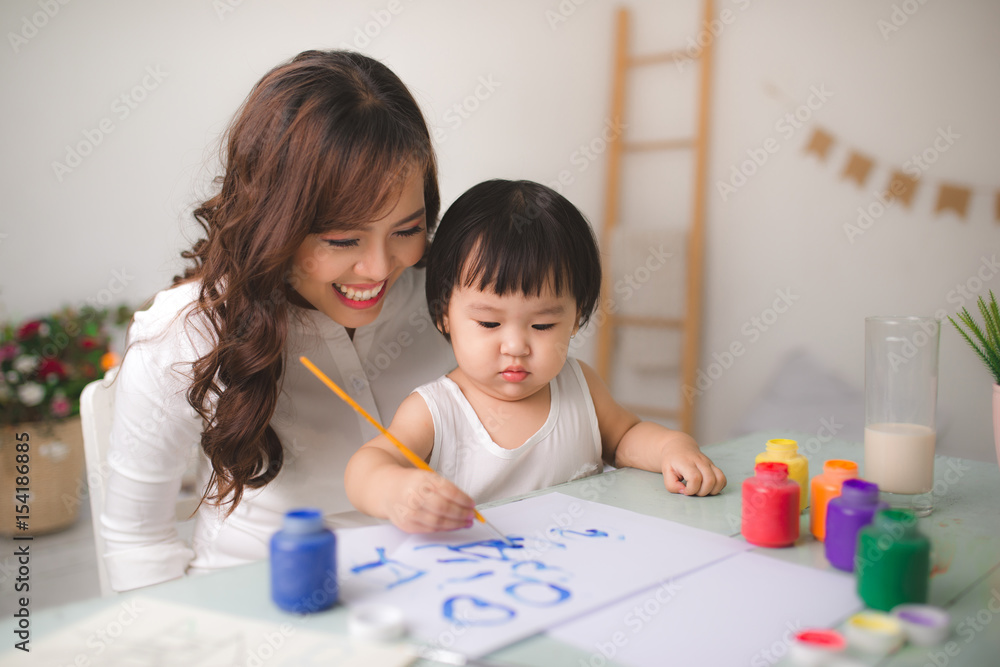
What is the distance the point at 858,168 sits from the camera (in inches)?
97.3

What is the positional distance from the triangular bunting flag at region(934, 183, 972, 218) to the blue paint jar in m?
2.34

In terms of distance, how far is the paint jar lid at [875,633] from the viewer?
540 mm

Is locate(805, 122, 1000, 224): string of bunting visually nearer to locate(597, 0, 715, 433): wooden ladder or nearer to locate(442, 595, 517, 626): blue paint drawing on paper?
locate(597, 0, 715, 433): wooden ladder

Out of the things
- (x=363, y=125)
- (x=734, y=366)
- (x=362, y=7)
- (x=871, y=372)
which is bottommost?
(x=734, y=366)

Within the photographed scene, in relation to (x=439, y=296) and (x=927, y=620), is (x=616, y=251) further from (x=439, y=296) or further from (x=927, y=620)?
(x=927, y=620)

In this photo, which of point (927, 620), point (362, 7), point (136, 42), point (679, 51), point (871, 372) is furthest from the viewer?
point (679, 51)

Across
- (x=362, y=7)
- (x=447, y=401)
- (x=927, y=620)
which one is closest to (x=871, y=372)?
(x=927, y=620)

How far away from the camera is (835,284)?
8.35 ft

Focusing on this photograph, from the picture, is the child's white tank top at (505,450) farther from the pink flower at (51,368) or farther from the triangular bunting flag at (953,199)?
the triangular bunting flag at (953,199)

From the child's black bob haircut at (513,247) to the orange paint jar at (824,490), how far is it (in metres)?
0.41

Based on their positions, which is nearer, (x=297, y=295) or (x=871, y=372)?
(x=871, y=372)

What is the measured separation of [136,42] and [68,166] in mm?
424

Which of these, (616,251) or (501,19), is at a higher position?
(501,19)

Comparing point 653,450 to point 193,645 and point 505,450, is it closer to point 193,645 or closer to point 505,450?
point 505,450
